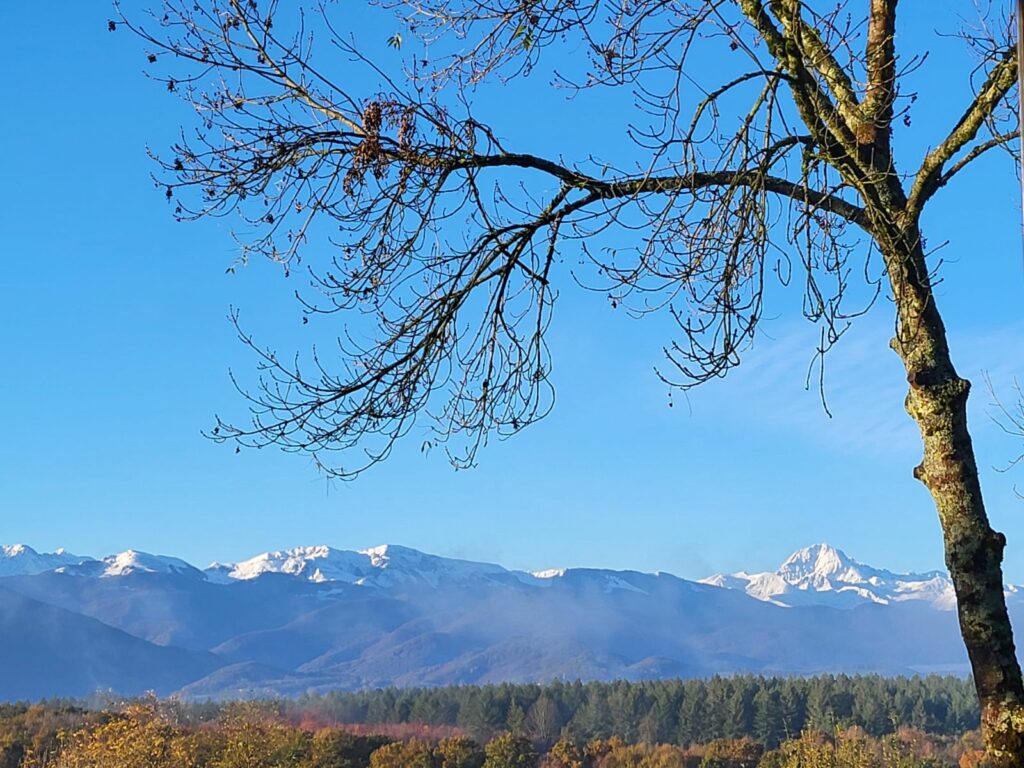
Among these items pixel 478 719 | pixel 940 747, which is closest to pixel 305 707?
pixel 478 719

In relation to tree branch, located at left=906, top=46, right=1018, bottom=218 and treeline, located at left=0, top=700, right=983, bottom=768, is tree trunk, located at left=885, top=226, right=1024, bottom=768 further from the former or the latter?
treeline, located at left=0, top=700, right=983, bottom=768

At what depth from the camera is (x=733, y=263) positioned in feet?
15.3

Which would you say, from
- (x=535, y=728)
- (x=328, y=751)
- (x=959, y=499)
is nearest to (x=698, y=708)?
(x=535, y=728)

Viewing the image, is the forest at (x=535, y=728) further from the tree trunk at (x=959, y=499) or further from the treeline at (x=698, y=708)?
the tree trunk at (x=959, y=499)

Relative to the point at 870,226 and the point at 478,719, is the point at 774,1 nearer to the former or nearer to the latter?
the point at 870,226

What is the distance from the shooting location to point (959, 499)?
14.0 ft

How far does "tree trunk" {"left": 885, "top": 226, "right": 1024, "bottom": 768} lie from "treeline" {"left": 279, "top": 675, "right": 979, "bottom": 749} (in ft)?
249

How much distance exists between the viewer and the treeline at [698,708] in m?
81.8

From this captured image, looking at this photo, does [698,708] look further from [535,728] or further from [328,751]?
[328,751]

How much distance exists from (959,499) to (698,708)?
87585mm

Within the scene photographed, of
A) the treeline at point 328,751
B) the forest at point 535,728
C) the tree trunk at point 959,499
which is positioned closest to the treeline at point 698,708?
the forest at point 535,728

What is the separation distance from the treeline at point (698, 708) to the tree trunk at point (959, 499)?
75.9 m

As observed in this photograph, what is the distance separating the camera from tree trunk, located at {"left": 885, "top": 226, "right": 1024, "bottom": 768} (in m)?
4.06

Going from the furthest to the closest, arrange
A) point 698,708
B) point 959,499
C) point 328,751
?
point 698,708 < point 328,751 < point 959,499
